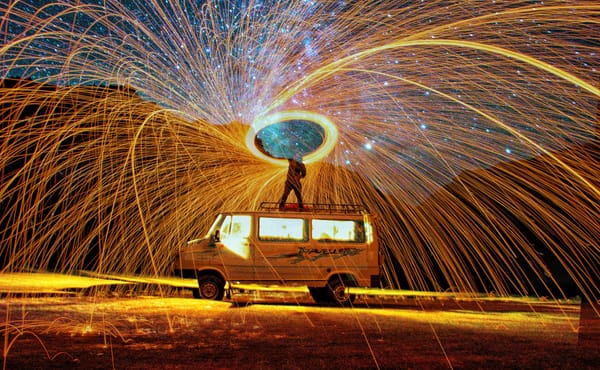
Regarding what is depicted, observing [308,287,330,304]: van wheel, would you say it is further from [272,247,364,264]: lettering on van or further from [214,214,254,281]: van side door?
[214,214,254,281]: van side door

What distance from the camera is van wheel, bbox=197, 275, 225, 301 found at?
1345 cm

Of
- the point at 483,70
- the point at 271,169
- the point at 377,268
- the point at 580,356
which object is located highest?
the point at 483,70

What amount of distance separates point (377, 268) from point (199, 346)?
24.4 feet

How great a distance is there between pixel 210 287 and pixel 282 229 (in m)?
2.23

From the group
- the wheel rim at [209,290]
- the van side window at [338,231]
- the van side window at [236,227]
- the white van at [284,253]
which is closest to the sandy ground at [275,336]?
the wheel rim at [209,290]

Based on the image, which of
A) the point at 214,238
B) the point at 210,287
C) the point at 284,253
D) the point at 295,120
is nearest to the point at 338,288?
the point at 284,253

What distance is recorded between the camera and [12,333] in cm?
745

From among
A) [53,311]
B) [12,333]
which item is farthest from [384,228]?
[12,333]

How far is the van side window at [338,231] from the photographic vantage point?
545 inches

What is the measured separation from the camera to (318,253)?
45.0 feet

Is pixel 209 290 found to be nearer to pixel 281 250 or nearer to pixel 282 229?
pixel 281 250

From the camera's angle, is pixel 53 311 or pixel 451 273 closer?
pixel 53 311

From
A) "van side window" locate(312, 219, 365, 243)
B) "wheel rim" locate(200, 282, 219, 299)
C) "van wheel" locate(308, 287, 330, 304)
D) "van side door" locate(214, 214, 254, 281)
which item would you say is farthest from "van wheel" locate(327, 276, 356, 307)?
"wheel rim" locate(200, 282, 219, 299)

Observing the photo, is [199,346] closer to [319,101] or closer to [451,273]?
[319,101]
